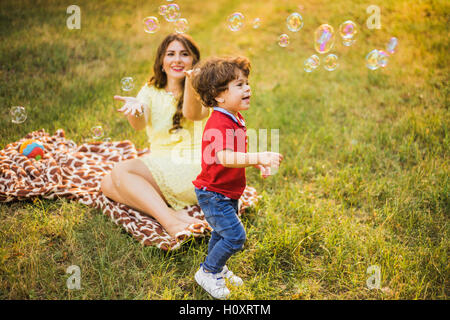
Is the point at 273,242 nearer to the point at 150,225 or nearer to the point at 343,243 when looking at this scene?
the point at 343,243

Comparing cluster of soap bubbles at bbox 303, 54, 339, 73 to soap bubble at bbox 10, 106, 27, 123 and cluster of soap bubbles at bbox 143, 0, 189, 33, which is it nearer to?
cluster of soap bubbles at bbox 143, 0, 189, 33

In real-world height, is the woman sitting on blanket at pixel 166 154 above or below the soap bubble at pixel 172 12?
below

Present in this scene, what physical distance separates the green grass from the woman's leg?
250 millimetres

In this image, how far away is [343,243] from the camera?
9.20 feet

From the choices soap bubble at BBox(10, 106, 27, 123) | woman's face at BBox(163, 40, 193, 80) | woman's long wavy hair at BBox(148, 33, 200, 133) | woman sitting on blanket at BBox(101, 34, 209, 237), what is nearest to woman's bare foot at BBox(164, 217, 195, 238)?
woman sitting on blanket at BBox(101, 34, 209, 237)

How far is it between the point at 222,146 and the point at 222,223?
1.62 feet

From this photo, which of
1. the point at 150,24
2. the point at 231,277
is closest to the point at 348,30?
the point at 150,24

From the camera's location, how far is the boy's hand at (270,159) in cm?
195

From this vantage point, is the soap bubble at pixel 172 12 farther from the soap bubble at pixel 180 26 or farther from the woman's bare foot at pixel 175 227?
the woman's bare foot at pixel 175 227

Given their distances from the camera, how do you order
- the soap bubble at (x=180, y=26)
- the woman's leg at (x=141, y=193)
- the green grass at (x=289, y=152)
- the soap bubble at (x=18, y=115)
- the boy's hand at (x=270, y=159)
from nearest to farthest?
the boy's hand at (x=270, y=159), the green grass at (x=289, y=152), the woman's leg at (x=141, y=193), the soap bubble at (x=180, y=26), the soap bubble at (x=18, y=115)

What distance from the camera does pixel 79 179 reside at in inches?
145

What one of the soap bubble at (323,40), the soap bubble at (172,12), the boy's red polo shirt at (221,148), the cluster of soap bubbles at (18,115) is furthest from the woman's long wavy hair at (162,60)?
the cluster of soap bubbles at (18,115)

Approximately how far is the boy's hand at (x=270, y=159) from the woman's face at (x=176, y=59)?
4.86ft

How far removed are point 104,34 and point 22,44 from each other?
1549mm
